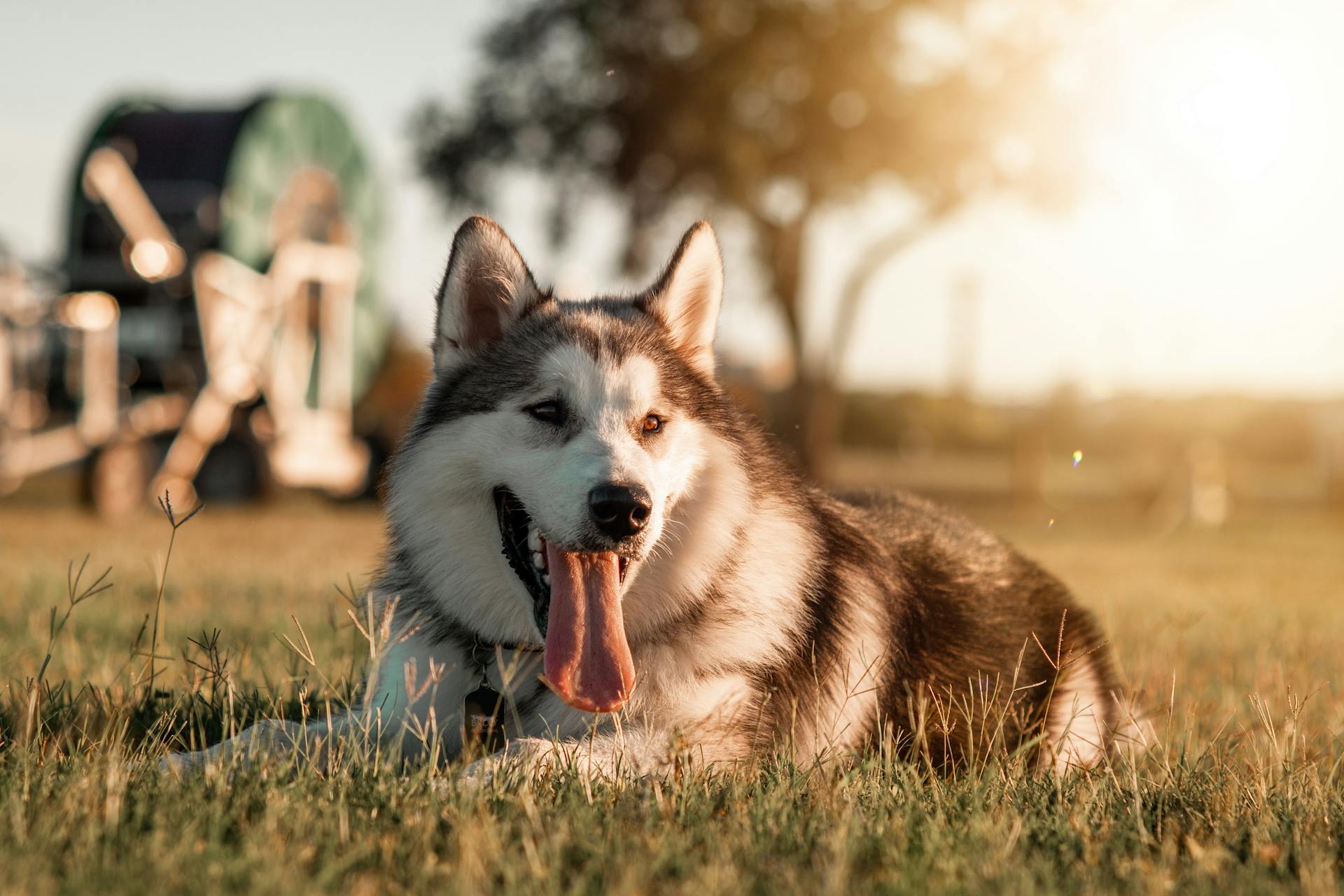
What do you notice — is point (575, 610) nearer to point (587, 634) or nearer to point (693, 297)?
point (587, 634)

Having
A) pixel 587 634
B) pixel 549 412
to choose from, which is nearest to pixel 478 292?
pixel 549 412

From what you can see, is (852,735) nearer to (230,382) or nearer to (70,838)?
(70,838)

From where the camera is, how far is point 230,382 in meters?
15.6

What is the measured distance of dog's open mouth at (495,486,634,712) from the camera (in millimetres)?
3199

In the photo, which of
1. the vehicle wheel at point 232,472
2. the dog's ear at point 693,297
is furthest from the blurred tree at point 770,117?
the dog's ear at point 693,297

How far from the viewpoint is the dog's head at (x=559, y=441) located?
10.6ft

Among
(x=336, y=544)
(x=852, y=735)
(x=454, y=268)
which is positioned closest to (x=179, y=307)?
(x=336, y=544)

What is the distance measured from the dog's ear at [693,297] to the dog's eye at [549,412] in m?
0.62

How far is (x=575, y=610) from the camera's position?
3314mm

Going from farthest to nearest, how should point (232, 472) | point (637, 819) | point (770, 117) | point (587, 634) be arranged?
point (770, 117) < point (232, 472) < point (587, 634) < point (637, 819)

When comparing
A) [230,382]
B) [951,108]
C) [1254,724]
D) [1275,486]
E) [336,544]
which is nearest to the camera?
[1254,724]

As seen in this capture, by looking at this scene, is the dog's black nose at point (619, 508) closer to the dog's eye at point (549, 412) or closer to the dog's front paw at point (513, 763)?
the dog's eye at point (549, 412)

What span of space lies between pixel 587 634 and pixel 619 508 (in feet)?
1.30

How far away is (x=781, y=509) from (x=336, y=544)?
9.00m
